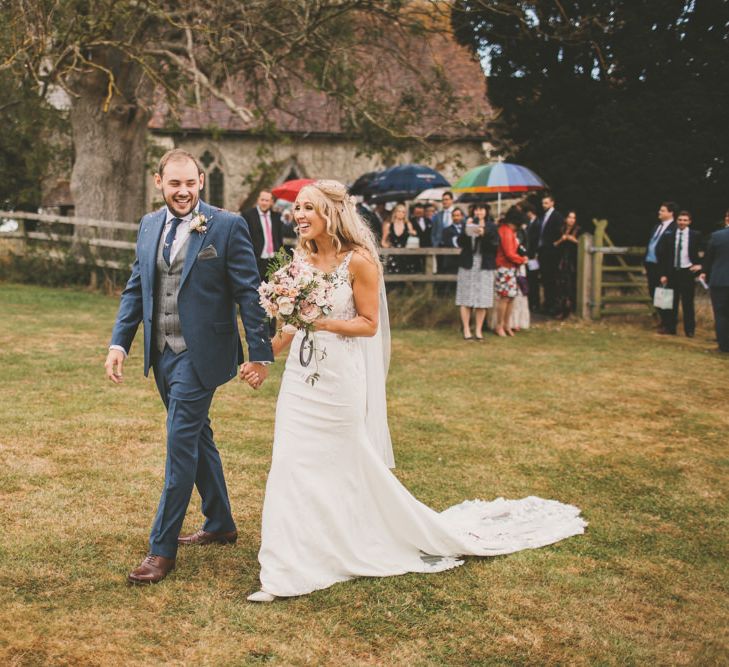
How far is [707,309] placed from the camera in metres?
15.9

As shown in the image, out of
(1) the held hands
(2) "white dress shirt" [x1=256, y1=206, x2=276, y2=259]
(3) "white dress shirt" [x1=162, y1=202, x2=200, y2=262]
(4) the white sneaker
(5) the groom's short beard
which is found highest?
(2) "white dress shirt" [x1=256, y1=206, x2=276, y2=259]

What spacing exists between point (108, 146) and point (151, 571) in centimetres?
1491

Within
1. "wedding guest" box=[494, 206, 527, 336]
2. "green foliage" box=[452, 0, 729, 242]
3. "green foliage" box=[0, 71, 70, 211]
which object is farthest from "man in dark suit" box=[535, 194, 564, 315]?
"green foliage" box=[0, 71, 70, 211]

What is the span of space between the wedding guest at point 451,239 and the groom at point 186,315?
10975mm

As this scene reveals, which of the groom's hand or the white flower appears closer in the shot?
the white flower

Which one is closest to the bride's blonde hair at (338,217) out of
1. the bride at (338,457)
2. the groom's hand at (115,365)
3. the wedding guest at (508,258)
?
the bride at (338,457)

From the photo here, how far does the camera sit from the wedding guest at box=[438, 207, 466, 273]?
49.5ft

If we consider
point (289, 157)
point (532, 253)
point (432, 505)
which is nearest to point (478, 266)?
point (532, 253)

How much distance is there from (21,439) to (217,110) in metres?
26.0

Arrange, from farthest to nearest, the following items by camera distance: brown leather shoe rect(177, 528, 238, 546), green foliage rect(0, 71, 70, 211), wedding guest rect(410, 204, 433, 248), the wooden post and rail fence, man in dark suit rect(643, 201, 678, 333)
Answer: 1. green foliage rect(0, 71, 70, 211)
2. wedding guest rect(410, 204, 433, 248)
3. the wooden post and rail fence
4. man in dark suit rect(643, 201, 678, 333)
5. brown leather shoe rect(177, 528, 238, 546)

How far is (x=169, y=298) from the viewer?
167 inches

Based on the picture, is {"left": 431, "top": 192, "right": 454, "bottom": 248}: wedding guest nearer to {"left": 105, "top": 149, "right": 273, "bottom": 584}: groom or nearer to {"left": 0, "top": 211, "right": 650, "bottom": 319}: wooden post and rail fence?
{"left": 0, "top": 211, "right": 650, "bottom": 319}: wooden post and rail fence

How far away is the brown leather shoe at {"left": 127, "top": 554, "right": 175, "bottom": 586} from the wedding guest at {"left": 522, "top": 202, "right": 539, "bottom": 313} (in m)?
12.2

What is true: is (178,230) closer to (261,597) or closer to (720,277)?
(261,597)
